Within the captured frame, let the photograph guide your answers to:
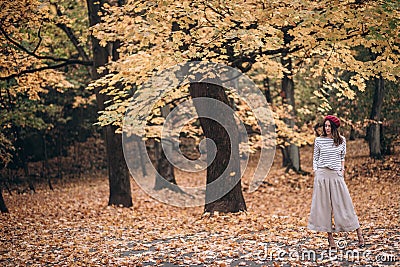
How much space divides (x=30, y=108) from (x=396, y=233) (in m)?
16.6

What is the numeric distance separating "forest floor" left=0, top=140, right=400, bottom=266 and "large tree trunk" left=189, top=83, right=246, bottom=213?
0.44 m

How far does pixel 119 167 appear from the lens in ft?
56.5

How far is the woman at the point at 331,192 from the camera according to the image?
28.2ft

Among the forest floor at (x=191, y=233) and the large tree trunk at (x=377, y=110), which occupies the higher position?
the large tree trunk at (x=377, y=110)

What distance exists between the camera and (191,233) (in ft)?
38.9

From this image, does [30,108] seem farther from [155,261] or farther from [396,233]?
[396,233]

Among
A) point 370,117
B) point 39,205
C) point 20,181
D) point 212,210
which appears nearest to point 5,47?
point 39,205

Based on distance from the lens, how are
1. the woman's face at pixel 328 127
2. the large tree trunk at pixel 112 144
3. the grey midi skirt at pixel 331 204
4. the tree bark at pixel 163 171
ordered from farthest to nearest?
1. the tree bark at pixel 163 171
2. the large tree trunk at pixel 112 144
3. the woman's face at pixel 328 127
4. the grey midi skirt at pixel 331 204

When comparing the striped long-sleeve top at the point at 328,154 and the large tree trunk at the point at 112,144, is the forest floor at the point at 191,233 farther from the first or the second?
the striped long-sleeve top at the point at 328,154

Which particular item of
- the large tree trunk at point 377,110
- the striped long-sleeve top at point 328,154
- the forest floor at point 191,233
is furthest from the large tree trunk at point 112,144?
the large tree trunk at point 377,110

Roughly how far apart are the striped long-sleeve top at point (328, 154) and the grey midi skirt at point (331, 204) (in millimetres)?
99

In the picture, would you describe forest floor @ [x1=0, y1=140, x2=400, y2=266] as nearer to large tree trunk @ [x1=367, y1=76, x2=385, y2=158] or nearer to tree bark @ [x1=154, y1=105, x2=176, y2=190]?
tree bark @ [x1=154, y1=105, x2=176, y2=190]
